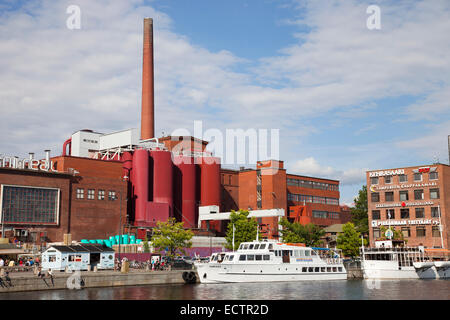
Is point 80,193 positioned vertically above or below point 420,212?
above

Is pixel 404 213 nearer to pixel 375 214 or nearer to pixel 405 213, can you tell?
pixel 405 213

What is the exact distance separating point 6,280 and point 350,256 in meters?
64.7

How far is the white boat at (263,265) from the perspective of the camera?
206ft

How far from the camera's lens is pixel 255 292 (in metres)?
53.1

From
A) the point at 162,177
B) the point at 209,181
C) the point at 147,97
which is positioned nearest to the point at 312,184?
the point at 209,181

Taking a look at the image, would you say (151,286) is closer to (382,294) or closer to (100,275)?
(100,275)

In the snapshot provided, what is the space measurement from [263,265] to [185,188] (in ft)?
189

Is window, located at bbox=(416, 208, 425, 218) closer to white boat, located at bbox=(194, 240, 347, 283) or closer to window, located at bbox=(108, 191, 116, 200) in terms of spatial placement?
white boat, located at bbox=(194, 240, 347, 283)

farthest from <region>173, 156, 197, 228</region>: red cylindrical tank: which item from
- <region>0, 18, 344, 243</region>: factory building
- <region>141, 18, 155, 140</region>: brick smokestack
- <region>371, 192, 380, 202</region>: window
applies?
<region>371, 192, 380, 202</region>: window

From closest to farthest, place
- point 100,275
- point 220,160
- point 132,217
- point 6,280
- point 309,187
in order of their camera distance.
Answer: point 6,280
point 100,275
point 132,217
point 220,160
point 309,187

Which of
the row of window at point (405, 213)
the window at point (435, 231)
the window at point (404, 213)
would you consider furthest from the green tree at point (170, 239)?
the window at point (435, 231)

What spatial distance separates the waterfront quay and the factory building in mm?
29242
